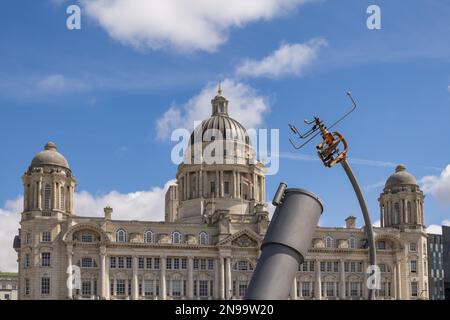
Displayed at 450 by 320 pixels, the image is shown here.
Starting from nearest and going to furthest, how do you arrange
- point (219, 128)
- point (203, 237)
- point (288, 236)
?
point (288, 236)
point (203, 237)
point (219, 128)

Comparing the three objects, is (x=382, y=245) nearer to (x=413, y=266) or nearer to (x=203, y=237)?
(x=413, y=266)

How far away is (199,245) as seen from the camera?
449 feet

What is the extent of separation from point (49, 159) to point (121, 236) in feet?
55.3

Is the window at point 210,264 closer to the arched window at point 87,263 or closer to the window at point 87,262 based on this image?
the arched window at point 87,263

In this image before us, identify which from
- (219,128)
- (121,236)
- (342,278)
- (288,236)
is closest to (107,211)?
(121,236)

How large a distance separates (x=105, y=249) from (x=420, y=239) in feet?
181

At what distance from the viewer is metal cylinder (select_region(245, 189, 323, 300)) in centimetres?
1892

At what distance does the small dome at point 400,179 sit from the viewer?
15188 cm

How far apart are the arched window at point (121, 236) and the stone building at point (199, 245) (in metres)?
0.16

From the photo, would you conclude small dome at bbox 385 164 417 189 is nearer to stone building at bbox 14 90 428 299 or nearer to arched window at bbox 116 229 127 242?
stone building at bbox 14 90 428 299

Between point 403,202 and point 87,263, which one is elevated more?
point 403,202
